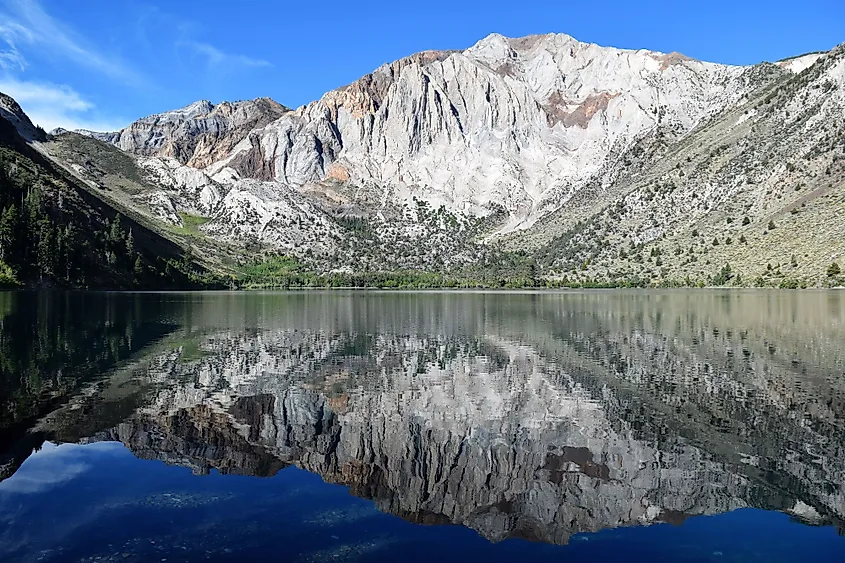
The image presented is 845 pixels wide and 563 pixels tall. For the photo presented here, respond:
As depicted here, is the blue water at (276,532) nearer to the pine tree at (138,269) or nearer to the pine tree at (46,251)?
the pine tree at (46,251)

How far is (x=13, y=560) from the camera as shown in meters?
12.4

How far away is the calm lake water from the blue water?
63mm

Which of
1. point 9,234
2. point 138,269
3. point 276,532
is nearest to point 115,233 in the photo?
point 138,269

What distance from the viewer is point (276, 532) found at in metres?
14.3

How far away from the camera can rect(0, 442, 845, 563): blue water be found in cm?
1324

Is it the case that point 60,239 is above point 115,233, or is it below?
below

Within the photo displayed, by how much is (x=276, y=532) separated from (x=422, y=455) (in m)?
6.61

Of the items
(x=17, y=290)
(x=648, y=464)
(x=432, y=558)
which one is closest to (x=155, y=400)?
(x=432, y=558)

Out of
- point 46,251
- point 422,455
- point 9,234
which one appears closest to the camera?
point 422,455

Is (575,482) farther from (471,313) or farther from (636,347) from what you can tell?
(471,313)

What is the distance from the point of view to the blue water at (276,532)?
1324 centimetres

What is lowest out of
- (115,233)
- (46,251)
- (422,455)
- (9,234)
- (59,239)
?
(422,455)

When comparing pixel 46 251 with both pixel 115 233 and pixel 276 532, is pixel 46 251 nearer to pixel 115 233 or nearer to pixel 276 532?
pixel 115 233

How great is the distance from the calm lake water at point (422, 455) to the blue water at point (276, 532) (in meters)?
0.06
